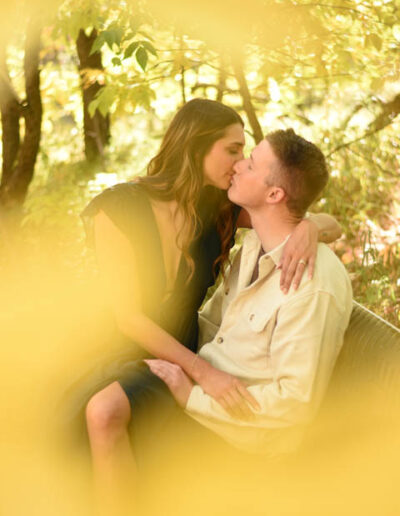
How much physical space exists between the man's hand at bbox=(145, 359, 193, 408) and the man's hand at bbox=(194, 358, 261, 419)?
0.16ft

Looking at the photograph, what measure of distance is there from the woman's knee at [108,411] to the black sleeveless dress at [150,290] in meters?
0.03

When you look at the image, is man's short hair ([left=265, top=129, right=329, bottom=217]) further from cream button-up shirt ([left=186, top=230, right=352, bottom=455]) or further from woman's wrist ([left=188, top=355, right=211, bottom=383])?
woman's wrist ([left=188, top=355, right=211, bottom=383])

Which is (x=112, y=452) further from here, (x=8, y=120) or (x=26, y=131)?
(x=8, y=120)

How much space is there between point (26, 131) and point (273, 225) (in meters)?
3.23

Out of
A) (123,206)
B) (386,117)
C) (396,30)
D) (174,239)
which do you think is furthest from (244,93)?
(123,206)

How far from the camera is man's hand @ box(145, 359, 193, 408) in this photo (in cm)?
241

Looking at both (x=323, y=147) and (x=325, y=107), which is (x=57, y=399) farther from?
(x=325, y=107)

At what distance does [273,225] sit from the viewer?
253 cm

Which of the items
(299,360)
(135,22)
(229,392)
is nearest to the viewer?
(299,360)

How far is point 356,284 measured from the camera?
4414 mm

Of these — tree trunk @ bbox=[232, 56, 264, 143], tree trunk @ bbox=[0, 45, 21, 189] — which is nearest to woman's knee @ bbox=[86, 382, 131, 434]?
tree trunk @ bbox=[232, 56, 264, 143]

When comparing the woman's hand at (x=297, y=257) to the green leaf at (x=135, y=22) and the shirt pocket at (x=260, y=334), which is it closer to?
the shirt pocket at (x=260, y=334)

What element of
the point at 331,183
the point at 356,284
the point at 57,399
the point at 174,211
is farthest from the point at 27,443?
the point at 331,183

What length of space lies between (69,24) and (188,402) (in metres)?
2.44
